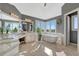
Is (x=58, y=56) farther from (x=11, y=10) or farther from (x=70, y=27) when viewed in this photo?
(x=11, y=10)

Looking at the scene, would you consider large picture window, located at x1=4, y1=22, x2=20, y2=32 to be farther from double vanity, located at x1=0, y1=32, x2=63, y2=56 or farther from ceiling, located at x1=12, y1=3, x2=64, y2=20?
ceiling, located at x1=12, y1=3, x2=64, y2=20

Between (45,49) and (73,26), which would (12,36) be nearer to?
(45,49)

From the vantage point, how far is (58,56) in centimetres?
186

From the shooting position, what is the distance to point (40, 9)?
2014mm

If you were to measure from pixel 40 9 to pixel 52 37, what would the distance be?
1.82ft

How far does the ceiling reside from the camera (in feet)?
6.34

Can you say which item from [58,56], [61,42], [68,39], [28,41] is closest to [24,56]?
[28,41]

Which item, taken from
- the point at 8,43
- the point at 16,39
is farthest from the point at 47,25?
the point at 8,43

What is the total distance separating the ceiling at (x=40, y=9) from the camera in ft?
6.34

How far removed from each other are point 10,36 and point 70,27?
3.60 feet

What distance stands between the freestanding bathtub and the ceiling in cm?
31

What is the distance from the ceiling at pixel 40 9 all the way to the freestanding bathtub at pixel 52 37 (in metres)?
0.31

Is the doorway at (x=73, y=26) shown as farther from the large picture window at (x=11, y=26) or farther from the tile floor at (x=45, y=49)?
the large picture window at (x=11, y=26)

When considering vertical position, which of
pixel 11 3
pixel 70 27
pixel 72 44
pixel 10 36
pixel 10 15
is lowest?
pixel 72 44
